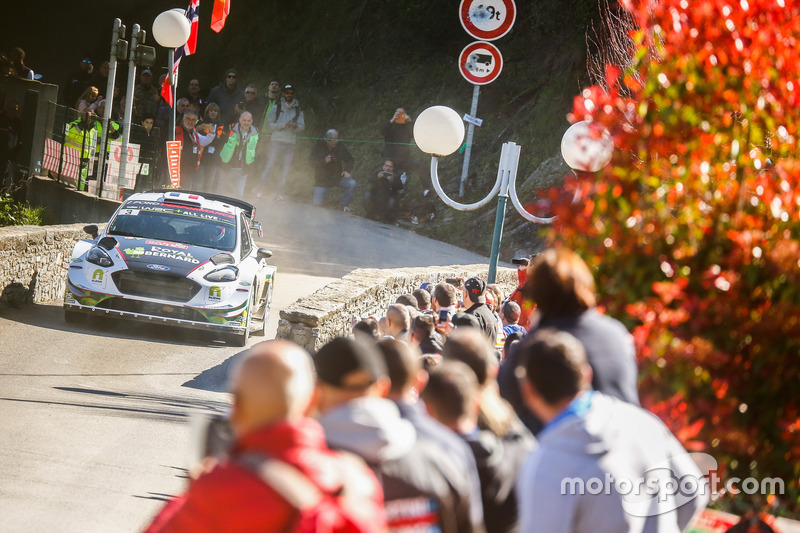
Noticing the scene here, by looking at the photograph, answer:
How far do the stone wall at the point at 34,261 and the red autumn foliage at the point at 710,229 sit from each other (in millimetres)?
10475

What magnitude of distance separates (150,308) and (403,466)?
1000cm

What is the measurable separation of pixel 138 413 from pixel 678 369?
6479 mm

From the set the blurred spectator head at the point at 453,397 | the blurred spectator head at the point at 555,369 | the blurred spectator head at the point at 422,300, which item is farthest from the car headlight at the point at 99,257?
the blurred spectator head at the point at 555,369

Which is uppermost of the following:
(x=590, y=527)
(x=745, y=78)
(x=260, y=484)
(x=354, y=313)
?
(x=745, y=78)

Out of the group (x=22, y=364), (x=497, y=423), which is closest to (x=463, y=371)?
(x=497, y=423)

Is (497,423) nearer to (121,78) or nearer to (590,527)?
(590,527)

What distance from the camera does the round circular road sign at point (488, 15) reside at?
20.4m

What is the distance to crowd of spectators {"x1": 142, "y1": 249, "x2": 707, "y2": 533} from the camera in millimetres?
2848

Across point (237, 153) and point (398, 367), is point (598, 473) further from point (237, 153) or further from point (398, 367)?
point (237, 153)

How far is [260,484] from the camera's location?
9.11 feet

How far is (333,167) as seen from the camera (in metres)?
27.2

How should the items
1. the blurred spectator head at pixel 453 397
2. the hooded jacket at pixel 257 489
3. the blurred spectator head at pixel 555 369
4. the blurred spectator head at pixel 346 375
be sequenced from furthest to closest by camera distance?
the blurred spectator head at pixel 453 397 < the blurred spectator head at pixel 555 369 < the blurred spectator head at pixel 346 375 < the hooded jacket at pixel 257 489

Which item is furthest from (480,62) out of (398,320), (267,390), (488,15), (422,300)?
(267,390)

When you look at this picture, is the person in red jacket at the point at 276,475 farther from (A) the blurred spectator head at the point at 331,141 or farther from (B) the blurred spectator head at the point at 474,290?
(A) the blurred spectator head at the point at 331,141
